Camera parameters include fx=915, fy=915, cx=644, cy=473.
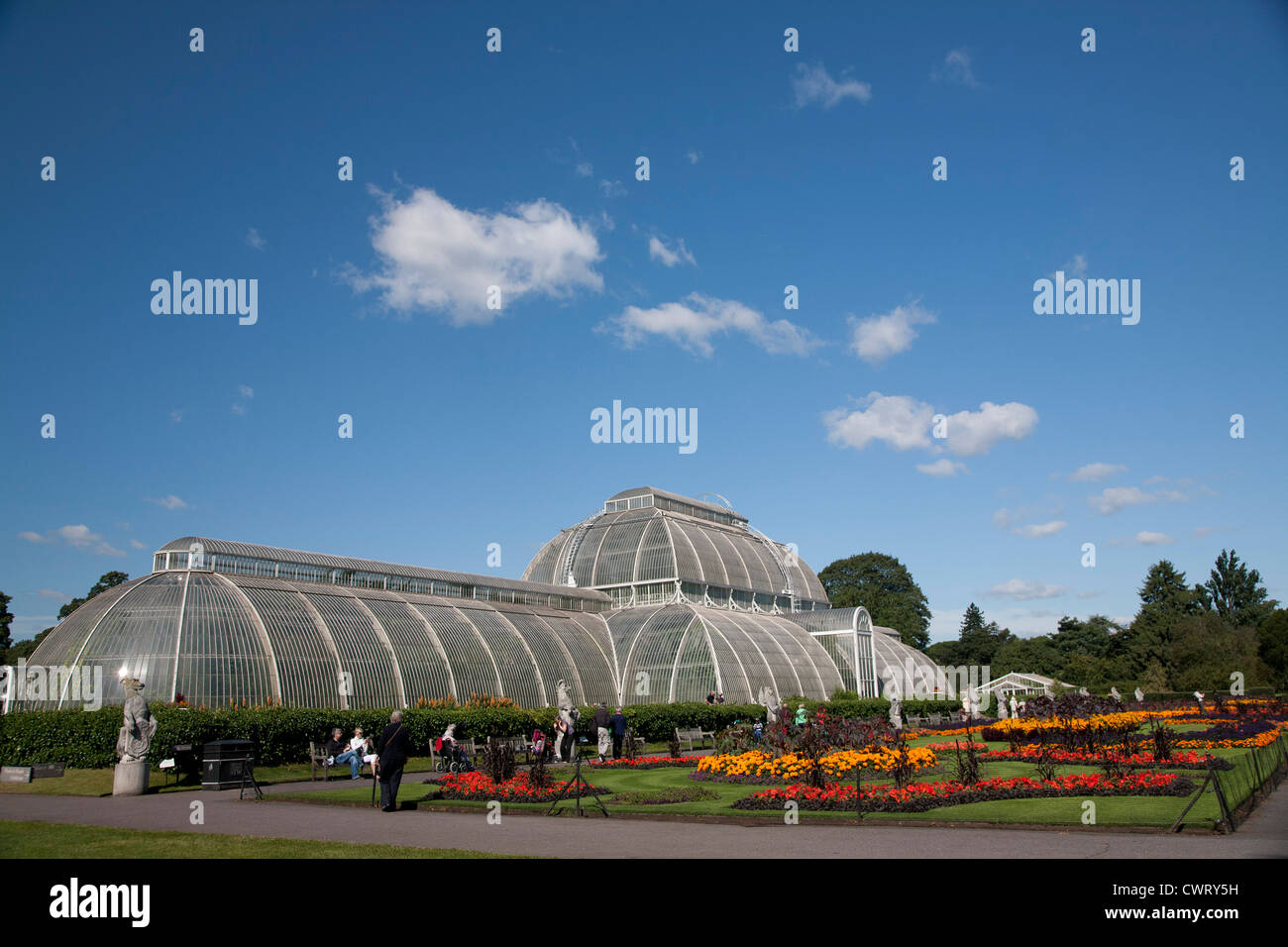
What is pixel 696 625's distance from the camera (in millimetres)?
51938

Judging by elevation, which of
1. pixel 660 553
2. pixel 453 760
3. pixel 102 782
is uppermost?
pixel 660 553

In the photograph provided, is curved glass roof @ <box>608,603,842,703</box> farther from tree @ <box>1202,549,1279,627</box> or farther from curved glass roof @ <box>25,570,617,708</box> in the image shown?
tree @ <box>1202,549,1279,627</box>

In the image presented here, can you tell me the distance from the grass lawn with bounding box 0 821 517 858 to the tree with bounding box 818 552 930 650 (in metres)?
100

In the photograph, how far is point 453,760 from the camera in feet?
97.8

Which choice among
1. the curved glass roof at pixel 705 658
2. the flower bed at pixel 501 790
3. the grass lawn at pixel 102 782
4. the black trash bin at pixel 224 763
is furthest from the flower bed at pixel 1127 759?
the black trash bin at pixel 224 763

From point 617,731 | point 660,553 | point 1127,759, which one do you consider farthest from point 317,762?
point 660,553

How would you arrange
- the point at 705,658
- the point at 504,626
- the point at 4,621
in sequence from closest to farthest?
1. the point at 504,626
2. the point at 705,658
3. the point at 4,621

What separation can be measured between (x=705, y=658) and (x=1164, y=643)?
6617 cm

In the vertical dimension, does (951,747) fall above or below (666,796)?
below

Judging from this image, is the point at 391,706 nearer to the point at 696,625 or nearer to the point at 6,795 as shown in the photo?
the point at 6,795

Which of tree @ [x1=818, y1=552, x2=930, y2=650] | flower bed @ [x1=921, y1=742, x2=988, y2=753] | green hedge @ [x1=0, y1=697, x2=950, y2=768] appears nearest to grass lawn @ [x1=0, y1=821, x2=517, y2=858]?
green hedge @ [x1=0, y1=697, x2=950, y2=768]

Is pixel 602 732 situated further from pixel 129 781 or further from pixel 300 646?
pixel 129 781

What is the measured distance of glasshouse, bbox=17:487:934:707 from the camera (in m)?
33.8
